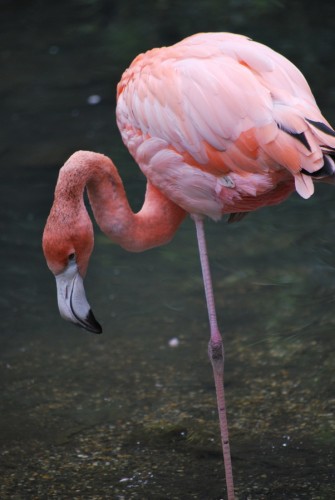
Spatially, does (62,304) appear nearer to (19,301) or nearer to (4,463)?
(4,463)

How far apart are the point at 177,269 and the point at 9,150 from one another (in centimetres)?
236

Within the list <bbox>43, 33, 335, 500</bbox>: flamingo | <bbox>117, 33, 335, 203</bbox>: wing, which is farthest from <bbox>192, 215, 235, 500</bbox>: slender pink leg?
<bbox>117, 33, 335, 203</bbox>: wing

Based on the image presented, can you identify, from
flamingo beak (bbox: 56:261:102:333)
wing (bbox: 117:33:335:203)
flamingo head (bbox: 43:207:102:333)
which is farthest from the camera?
flamingo beak (bbox: 56:261:102:333)

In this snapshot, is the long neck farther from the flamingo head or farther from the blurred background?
the blurred background

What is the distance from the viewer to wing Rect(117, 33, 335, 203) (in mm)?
3219

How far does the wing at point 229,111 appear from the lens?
3219 millimetres

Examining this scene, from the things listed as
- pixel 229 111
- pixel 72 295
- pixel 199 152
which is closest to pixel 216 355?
pixel 72 295

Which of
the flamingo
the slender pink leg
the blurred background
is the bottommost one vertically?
the blurred background

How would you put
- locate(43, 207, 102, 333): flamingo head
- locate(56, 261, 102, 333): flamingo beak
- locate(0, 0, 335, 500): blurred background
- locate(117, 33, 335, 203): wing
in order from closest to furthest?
locate(117, 33, 335, 203): wing, locate(43, 207, 102, 333): flamingo head, locate(56, 261, 102, 333): flamingo beak, locate(0, 0, 335, 500): blurred background

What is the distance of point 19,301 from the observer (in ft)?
18.4

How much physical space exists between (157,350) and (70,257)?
146 centimetres

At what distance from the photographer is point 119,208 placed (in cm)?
390

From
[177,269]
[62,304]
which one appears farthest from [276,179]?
[177,269]

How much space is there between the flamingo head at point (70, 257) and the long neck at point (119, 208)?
0.42ft
